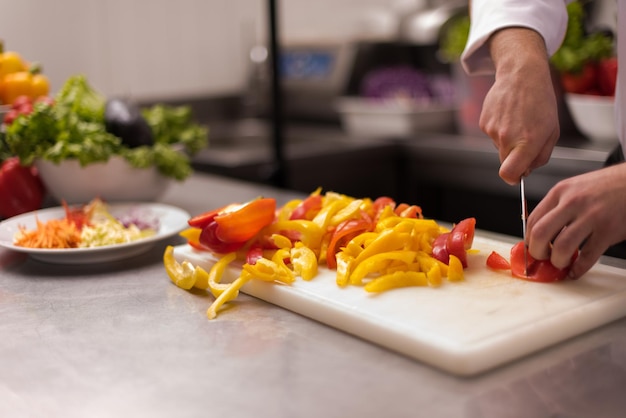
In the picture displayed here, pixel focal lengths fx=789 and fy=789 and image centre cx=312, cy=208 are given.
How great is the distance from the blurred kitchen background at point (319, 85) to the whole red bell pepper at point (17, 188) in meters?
0.72

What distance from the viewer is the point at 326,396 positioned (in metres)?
0.77

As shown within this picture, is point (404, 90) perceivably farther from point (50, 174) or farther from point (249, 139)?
point (50, 174)

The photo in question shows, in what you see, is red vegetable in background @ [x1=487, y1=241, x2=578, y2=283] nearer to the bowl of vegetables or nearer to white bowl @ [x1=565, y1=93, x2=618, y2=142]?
the bowl of vegetables

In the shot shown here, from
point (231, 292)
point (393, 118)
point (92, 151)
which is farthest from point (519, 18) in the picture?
point (393, 118)

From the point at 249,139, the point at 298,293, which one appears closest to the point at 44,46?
the point at 249,139

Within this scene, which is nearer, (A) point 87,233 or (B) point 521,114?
(B) point 521,114

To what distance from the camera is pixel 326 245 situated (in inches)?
44.7

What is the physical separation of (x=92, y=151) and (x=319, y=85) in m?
1.73

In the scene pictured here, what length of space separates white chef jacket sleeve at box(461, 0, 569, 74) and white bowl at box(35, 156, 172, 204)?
0.70m

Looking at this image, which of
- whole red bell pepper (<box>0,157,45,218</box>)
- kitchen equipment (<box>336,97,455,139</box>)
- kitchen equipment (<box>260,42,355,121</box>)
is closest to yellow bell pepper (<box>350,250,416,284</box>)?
whole red bell pepper (<box>0,157,45,218</box>)

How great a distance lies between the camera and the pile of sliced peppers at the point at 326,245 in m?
1.03

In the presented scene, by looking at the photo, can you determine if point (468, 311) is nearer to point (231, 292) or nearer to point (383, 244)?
point (383, 244)

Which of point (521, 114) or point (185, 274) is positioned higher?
point (521, 114)

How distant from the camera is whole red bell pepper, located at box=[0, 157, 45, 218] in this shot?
1.58m
